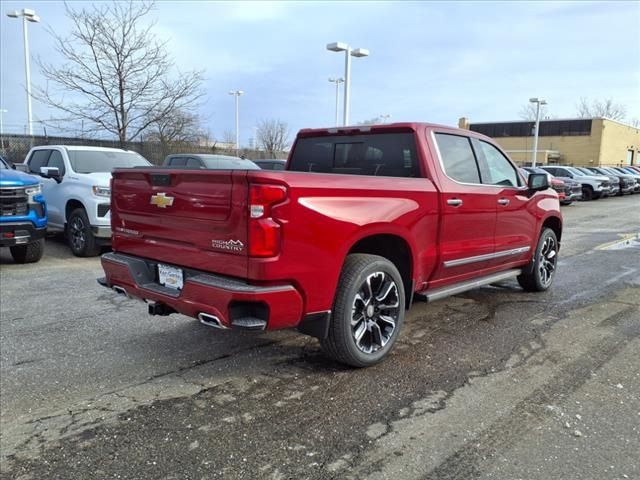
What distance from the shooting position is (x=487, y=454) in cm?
293

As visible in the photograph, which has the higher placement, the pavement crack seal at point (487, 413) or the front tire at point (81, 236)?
the front tire at point (81, 236)

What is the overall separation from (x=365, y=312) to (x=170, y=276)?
1.46m

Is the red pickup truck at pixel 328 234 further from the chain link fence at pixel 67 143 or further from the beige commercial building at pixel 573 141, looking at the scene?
the beige commercial building at pixel 573 141

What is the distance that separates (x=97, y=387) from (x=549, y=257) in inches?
214

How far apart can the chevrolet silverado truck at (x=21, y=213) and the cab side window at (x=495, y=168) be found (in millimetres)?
6413

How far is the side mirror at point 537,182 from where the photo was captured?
5957 mm

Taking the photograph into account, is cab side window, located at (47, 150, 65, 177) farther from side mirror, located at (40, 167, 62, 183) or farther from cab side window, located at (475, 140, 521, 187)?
cab side window, located at (475, 140, 521, 187)

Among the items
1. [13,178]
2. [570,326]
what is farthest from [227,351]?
[13,178]

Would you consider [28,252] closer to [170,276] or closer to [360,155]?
[170,276]

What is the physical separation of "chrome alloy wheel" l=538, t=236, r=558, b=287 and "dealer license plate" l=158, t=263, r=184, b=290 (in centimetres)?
454

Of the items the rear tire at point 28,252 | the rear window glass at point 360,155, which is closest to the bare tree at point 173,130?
the rear tire at point 28,252

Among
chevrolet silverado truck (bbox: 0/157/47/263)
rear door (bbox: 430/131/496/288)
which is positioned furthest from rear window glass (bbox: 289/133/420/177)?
chevrolet silverado truck (bbox: 0/157/47/263)

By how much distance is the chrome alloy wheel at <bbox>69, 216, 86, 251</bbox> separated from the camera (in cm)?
900

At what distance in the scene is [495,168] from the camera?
564 cm
